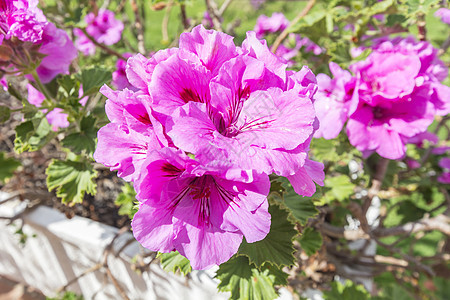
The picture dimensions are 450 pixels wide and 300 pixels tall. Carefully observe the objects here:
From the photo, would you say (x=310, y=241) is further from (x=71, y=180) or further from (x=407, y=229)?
(x=71, y=180)

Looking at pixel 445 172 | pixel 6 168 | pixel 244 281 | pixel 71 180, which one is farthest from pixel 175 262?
pixel 445 172

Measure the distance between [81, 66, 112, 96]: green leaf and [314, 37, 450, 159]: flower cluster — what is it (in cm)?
58

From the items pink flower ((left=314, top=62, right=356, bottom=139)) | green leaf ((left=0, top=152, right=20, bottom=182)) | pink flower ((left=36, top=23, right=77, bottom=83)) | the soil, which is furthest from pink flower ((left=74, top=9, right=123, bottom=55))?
pink flower ((left=314, top=62, right=356, bottom=139))

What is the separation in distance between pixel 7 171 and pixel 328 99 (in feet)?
3.67

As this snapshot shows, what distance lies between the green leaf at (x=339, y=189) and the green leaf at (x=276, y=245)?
408mm

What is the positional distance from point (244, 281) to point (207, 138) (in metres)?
0.43

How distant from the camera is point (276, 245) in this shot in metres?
0.73

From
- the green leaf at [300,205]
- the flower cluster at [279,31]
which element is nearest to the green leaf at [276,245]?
the green leaf at [300,205]

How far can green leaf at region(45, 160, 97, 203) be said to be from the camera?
975 millimetres

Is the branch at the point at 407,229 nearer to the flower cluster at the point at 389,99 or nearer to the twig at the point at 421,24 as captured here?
the flower cluster at the point at 389,99

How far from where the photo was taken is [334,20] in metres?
1.16

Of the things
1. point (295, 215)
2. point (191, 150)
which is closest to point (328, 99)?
point (295, 215)

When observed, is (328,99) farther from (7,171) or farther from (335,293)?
(7,171)

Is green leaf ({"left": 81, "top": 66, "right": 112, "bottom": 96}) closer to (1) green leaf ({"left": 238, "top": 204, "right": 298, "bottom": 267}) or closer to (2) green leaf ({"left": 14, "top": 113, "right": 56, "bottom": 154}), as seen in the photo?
(2) green leaf ({"left": 14, "top": 113, "right": 56, "bottom": 154})
